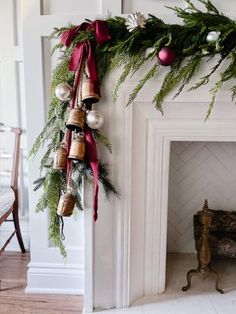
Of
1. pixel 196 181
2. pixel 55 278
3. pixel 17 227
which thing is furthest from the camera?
pixel 17 227

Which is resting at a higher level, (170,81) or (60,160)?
(170,81)

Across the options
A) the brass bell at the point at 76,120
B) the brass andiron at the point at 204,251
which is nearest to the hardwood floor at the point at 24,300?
the brass andiron at the point at 204,251

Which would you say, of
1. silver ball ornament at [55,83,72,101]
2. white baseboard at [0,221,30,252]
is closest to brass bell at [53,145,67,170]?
silver ball ornament at [55,83,72,101]

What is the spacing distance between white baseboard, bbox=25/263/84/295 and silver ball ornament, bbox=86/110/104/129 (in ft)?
3.13

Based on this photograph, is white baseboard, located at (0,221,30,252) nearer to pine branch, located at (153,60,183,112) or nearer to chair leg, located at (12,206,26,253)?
chair leg, located at (12,206,26,253)

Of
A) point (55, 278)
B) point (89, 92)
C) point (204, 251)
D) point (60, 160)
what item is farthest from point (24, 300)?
point (89, 92)

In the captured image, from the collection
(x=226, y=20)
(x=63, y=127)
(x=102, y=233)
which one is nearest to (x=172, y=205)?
(x=102, y=233)

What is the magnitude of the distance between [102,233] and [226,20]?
1146mm

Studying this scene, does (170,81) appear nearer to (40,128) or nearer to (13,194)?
(40,128)

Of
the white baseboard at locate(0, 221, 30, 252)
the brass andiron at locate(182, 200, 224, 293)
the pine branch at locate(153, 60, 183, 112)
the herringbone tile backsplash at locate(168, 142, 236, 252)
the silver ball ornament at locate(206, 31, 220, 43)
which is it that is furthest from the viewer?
the white baseboard at locate(0, 221, 30, 252)

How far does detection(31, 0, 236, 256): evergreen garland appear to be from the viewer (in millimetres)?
1335

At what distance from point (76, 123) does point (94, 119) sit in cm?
8

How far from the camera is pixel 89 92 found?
1.34 meters

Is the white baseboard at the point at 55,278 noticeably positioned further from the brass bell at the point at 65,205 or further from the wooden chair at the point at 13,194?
the brass bell at the point at 65,205
